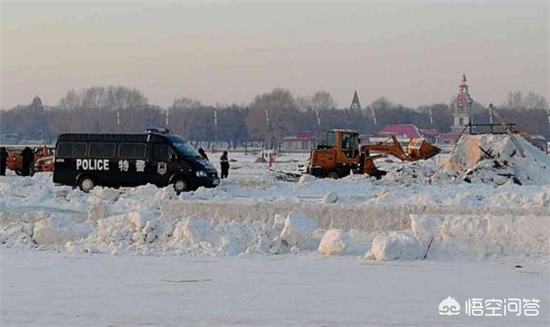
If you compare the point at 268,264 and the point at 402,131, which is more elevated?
the point at 402,131

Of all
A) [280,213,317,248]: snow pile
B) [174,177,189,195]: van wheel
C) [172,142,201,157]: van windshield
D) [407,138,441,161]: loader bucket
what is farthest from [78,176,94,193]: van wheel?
[407,138,441,161]: loader bucket

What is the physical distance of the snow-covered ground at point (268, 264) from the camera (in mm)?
9586

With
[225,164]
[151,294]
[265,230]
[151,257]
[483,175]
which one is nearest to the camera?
[151,294]

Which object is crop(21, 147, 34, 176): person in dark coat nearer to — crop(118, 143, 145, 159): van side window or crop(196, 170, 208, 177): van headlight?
crop(118, 143, 145, 159): van side window

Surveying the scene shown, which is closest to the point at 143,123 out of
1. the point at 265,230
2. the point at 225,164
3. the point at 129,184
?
the point at 225,164

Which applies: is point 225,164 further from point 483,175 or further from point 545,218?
point 545,218

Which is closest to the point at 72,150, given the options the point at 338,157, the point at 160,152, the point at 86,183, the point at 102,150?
the point at 102,150

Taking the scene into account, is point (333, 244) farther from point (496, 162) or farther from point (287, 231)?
point (496, 162)

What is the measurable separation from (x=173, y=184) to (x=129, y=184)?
4.83 feet

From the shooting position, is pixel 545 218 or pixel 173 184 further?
pixel 173 184

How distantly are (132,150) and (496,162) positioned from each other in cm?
1422

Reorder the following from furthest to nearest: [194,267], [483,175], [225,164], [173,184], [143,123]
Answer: [143,123] → [225,164] → [483,175] → [173,184] → [194,267]

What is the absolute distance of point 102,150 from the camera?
94.6ft

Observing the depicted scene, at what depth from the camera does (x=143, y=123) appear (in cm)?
12712
